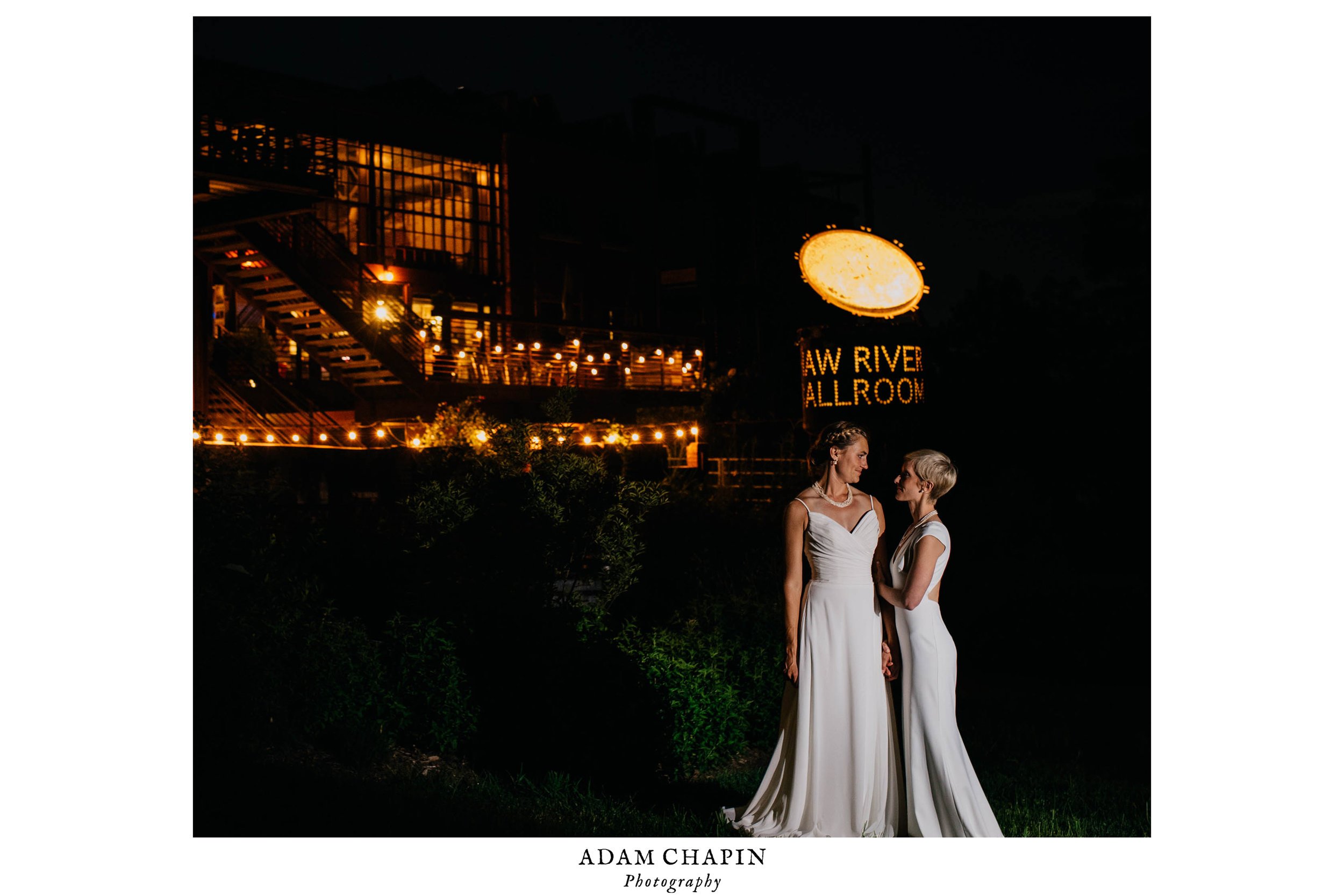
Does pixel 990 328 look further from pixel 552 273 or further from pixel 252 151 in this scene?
pixel 552 273

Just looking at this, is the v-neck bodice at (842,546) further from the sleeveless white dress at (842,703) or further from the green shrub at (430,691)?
the green shrub at (430,691)

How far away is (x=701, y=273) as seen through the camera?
3122cm

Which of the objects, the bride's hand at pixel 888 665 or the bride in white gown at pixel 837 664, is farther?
the bride's hand at pixel 888 665

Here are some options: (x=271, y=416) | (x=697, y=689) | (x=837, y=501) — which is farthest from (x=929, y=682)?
(x=271, y=416)

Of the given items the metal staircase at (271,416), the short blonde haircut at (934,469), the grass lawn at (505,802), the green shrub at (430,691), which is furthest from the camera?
the metal staircase at (271,416)

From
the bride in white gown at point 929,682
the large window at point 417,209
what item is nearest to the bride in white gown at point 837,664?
the bride in white gown at point 929,682

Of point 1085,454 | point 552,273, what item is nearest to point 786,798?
point 1085,454

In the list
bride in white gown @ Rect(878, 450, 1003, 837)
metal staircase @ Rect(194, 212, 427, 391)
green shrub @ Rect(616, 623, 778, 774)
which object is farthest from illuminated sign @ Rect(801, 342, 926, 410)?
metal staircase @ Rect(194, 212, 427, 391)

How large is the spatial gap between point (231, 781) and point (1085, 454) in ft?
34.8

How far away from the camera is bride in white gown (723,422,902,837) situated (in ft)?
20.1

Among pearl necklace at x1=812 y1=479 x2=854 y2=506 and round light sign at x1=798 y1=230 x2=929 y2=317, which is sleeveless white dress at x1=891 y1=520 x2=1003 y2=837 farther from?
round light sign at x1=798 y1=230 x2=929 y2=317

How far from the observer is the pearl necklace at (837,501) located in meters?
6.15

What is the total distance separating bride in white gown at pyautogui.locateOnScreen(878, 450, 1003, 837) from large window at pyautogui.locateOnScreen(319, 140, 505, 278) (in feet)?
67.0
